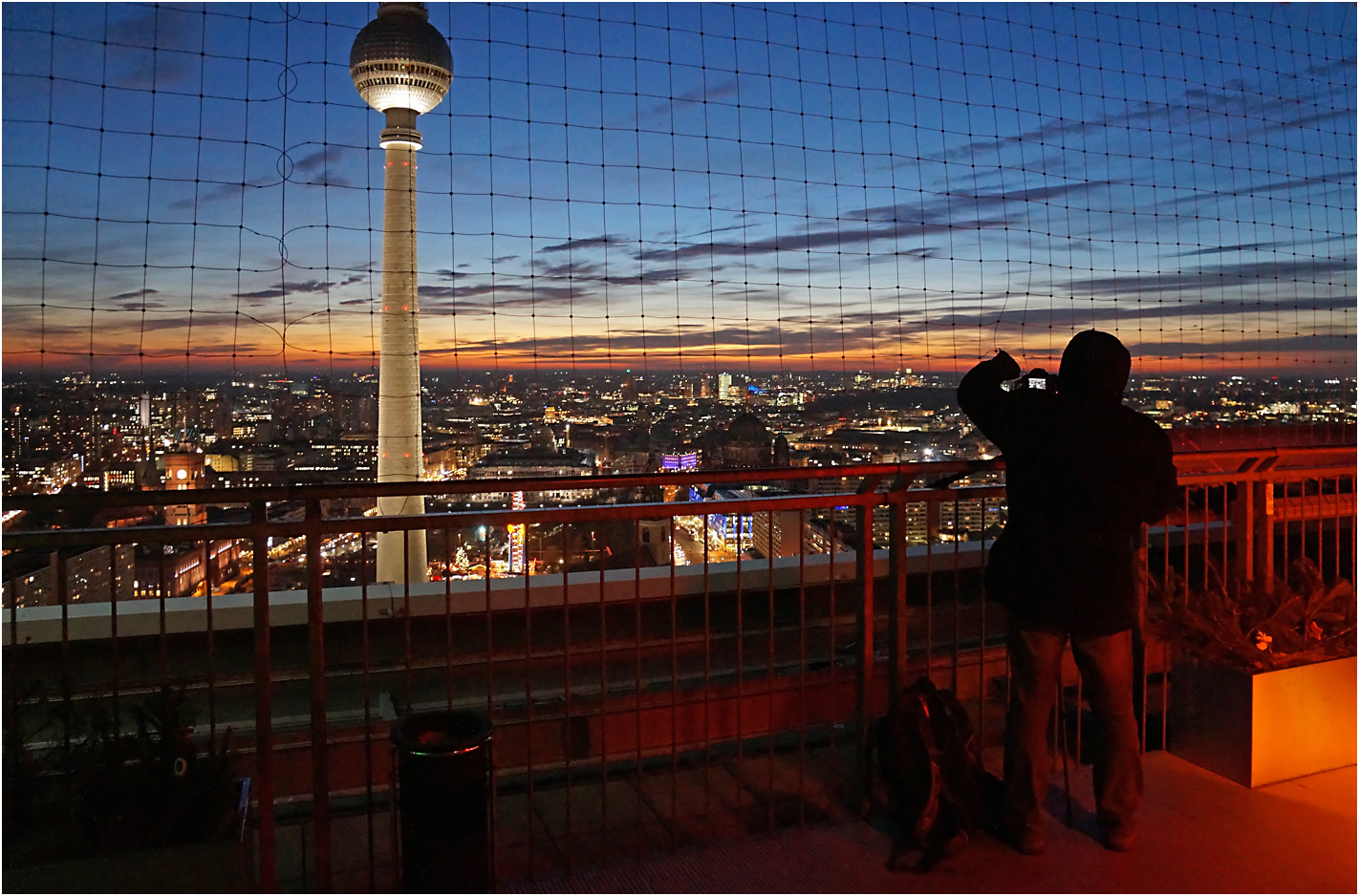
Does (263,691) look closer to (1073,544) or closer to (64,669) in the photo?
(64,669)

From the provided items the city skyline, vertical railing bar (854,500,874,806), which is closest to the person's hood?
vertical railing bar (854,500,874,806)

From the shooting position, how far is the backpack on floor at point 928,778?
10.4 feet

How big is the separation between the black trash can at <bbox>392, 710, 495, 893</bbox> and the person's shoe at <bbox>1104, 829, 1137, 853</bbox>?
2188 mm

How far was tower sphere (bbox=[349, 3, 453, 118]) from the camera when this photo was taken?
46.7m

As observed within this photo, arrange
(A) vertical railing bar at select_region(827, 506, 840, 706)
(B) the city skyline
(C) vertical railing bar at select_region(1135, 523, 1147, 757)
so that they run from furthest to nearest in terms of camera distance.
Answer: (B) the city skyline
(C) vertical railing bar at select_region(1135, 523, 1147, 757)
(A) vertical railing bar at select_region(827, 506, 840, 706)

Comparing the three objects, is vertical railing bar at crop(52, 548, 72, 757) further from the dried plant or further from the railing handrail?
the dried plant

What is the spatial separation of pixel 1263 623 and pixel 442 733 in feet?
11.0

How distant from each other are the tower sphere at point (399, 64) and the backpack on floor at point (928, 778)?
4911cm

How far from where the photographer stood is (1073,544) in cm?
309

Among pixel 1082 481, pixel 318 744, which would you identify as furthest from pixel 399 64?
pixel 1082 481

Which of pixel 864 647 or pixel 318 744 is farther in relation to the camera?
pixel 864 647

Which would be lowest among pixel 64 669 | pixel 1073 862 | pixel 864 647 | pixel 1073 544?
pixel 1073 862

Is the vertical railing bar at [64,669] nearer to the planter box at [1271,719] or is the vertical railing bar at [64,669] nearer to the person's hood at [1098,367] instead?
the person's hood at [1098,367]

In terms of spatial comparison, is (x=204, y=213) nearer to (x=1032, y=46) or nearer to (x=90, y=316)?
(x=90, y=316)
